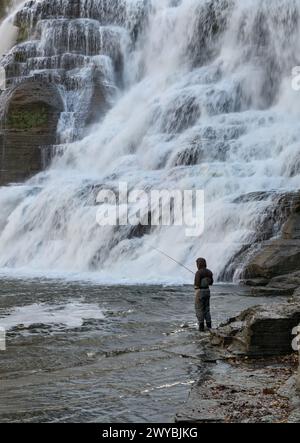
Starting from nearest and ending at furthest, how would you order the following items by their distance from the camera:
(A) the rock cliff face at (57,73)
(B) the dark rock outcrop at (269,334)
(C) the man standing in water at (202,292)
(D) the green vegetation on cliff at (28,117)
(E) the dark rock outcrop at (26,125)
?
(B) the dark rock outcrop at (269,334) → (C) the man standing in water at (202,292) → (E) the dark rock outcrop at (26,125) → (A) the rock cliff face at (57,73) → (D) the green vegetation on cliff at (28,117)

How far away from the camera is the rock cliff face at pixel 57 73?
3166cm

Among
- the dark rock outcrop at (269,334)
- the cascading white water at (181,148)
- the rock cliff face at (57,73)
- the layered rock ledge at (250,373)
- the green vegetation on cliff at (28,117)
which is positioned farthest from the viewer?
the green vegetation on cliff at (28,117)

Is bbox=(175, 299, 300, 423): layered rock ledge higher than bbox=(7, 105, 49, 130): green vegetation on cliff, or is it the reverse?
bbox=(7, 105, 49, 130): green vegetation on cliff

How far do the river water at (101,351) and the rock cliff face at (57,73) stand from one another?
16876mm

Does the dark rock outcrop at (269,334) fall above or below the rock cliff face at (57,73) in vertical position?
below

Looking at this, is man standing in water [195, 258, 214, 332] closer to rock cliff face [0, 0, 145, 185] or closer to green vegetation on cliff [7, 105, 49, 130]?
rock cliff face [0, 0, 145, 185]

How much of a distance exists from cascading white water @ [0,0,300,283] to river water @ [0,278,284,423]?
335 cm

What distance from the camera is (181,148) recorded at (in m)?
24.0

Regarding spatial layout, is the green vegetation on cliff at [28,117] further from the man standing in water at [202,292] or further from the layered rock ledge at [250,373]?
the layered rock ledge at [250,373]

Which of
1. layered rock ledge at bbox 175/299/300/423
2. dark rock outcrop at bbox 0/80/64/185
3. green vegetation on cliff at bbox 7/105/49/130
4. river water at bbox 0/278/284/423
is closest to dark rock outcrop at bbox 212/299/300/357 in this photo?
layered rock ledge at bbox 175/299/300/423

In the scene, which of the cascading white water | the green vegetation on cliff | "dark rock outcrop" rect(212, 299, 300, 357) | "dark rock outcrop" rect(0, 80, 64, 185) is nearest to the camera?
"dark rock outcrop" rect(212, 299, 300, 357)

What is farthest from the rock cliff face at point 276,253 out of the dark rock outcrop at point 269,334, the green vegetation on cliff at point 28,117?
the green vegetation on cliff at point 28,117

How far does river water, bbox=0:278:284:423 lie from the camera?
22.6 ft

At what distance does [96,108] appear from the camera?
33.0 metres
